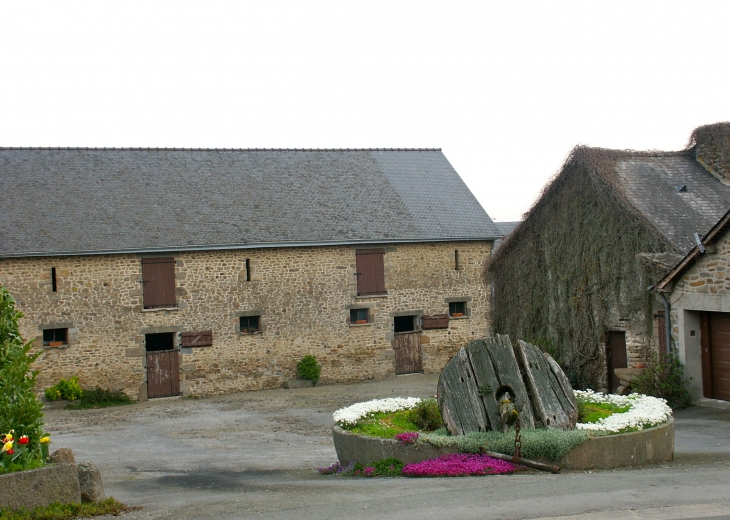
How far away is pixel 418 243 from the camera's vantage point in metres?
26.6

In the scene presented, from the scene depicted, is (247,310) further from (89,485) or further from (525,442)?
(89,485)

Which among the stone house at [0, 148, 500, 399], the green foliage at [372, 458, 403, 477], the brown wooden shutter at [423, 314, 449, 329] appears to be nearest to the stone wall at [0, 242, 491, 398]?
the stone house at [0, 148, 500, 399]

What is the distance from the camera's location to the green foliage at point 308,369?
24859mm

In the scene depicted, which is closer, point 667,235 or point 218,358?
point 667,235

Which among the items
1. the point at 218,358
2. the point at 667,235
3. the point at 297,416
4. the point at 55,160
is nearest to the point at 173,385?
the point at 218,358

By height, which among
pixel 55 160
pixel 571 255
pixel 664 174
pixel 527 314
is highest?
pixel 55 160

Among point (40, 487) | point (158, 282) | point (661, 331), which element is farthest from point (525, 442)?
point (158, 282)

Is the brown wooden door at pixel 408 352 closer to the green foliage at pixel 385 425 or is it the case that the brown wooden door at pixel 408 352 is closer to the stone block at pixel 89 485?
the green foliage at pixel 385 425

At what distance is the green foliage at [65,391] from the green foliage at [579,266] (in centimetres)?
1158

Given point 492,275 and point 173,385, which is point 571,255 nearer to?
point 492,275

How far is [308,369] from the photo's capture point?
81.6 ft

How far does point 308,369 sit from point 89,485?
1678 centimetres

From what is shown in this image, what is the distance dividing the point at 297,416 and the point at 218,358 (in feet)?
17.1

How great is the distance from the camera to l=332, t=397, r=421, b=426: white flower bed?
1159 cm
